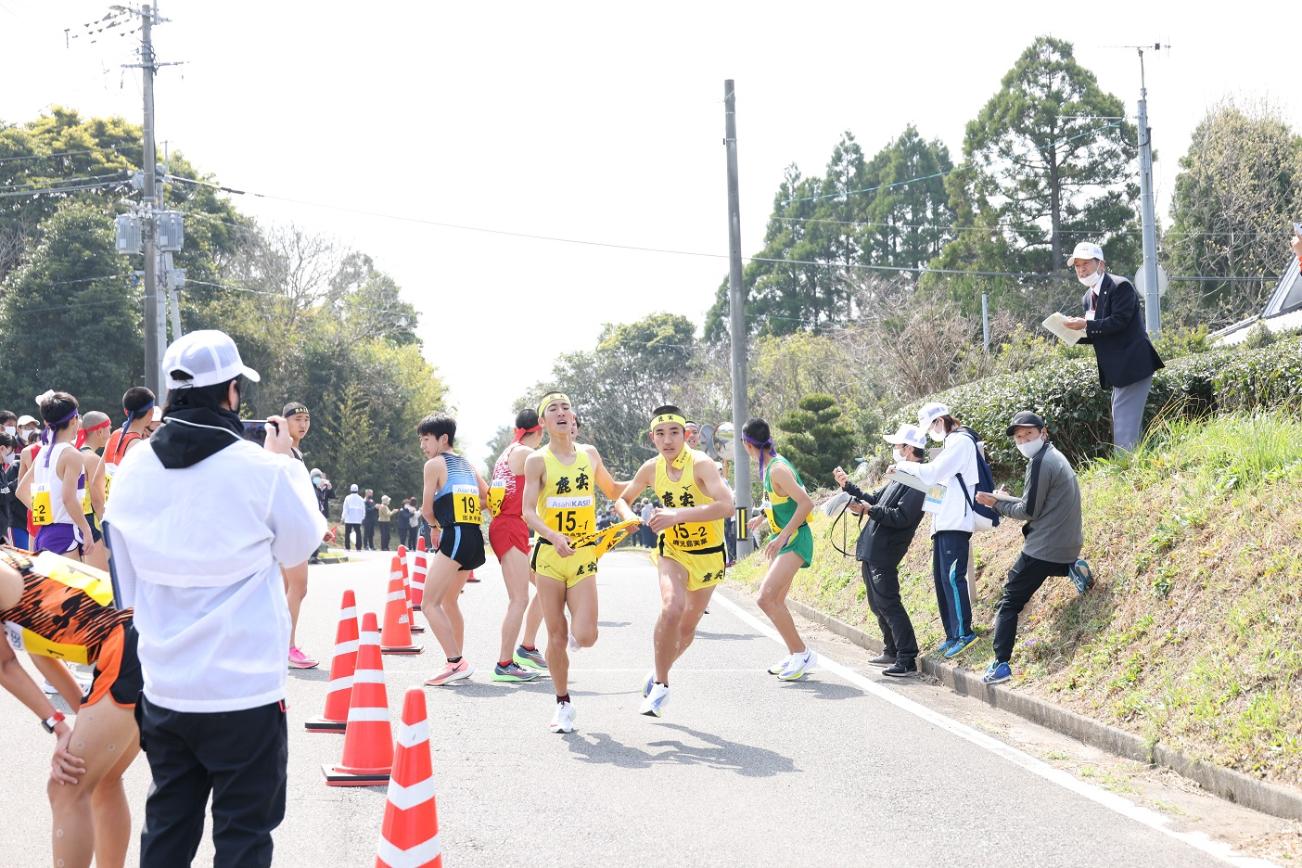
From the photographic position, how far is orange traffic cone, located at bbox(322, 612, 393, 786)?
6746 millimetres

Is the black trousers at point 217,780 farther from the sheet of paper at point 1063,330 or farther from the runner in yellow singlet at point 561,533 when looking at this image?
the sheet of paper at point 1063,330

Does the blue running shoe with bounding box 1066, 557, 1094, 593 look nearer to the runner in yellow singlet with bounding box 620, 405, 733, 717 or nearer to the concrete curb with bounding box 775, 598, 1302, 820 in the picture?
the concrete curb with bounding box 775, 598, 1302, 820

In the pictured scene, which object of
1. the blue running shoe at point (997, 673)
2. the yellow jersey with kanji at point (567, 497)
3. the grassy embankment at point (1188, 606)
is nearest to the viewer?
the grassy embankment at point (1188, 606)

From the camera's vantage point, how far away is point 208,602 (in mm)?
3844

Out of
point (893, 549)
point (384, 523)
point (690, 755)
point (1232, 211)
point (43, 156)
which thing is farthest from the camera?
point (43, 156)

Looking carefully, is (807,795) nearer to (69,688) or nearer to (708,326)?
(69,688)

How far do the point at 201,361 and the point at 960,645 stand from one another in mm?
7870

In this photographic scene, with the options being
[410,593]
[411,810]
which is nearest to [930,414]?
[410,593]

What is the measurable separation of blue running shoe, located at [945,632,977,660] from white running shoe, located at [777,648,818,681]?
112 cm

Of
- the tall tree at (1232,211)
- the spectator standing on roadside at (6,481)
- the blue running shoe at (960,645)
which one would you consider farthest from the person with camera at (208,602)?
the tall tree at (1232,211)

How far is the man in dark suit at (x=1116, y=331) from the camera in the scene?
10586 mm

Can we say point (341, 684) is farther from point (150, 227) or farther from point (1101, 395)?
point (150, 227)

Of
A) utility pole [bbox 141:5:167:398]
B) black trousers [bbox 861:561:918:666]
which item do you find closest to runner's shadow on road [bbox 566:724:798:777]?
black trousers [bbox 861:561:918:666]

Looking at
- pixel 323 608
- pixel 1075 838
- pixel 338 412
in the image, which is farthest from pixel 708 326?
pixel 1075 838
